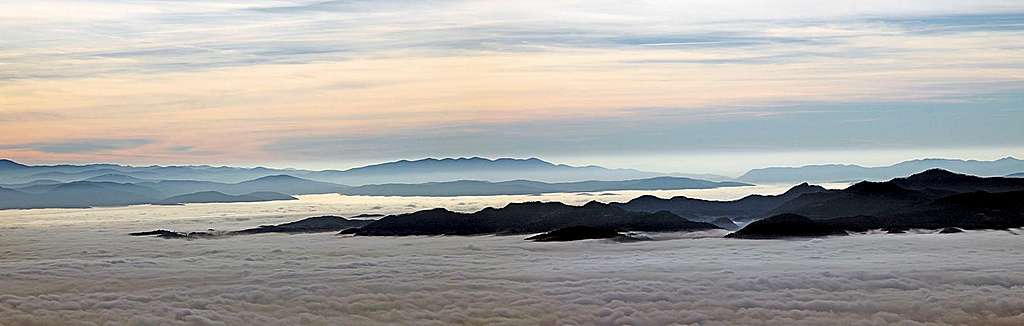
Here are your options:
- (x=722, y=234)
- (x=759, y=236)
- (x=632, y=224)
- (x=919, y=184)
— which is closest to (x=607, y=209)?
(x=632, y=224)

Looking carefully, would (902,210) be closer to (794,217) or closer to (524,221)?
(794,217)

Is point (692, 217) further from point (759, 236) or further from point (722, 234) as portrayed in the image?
point (759, 236)

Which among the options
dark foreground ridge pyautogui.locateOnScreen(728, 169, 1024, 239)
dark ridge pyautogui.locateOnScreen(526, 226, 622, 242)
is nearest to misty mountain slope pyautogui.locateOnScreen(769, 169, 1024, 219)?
dark foreground ridge pyautogui.locateOnScreen(728, 169, 1024, 239)

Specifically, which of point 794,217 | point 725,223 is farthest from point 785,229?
point 725,223

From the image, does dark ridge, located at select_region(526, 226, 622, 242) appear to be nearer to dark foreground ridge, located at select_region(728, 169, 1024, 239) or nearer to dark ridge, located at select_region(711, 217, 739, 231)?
dark foreground ridge, located at select_region(728, 169, 1024, 239)

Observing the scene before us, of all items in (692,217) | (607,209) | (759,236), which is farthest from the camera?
(692,217)

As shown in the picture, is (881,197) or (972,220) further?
(881,197)
